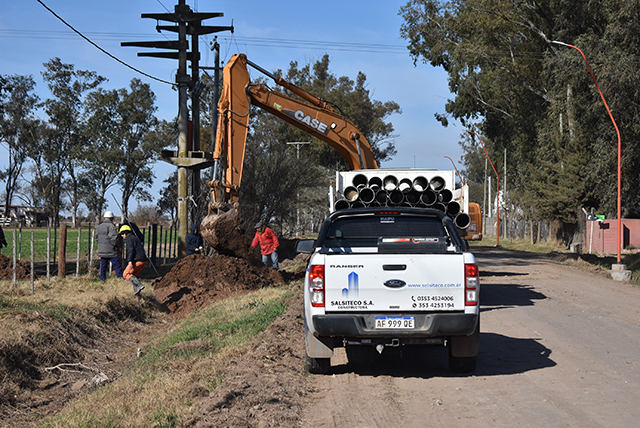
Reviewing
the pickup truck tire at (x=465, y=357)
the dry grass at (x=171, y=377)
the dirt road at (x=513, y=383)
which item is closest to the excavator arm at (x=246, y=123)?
the dry grass at (x=171, y=377)

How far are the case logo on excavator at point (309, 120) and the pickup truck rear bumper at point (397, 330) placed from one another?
480 inches

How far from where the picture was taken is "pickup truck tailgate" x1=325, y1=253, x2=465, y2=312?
255 inches

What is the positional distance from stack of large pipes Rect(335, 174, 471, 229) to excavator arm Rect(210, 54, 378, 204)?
12.1ft

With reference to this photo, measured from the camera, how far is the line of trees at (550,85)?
82.7 ft

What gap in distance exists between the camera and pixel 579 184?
38094 mm

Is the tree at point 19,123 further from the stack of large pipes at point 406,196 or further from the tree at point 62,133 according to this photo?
the stack of large pipes at point 406,196

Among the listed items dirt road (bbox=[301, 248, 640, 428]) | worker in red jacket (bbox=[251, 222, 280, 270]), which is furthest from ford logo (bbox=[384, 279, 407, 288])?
worker in red jacket (bbox=[251, 222, 280, 270])

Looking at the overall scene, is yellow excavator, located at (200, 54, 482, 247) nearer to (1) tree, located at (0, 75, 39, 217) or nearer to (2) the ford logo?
(2) the ford logo

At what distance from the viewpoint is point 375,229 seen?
26.7ft

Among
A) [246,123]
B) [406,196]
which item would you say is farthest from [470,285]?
[246,123]

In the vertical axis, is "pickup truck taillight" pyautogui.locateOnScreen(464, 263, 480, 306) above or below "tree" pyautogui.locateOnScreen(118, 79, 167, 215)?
below

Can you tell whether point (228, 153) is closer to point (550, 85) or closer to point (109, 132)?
point (550, 85)

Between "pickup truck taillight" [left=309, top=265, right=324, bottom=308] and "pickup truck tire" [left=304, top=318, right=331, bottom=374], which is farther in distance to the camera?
"pickup truck tire" [left=304, top=318, right=331, bottom=374]

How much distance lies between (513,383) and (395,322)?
1.41 m
